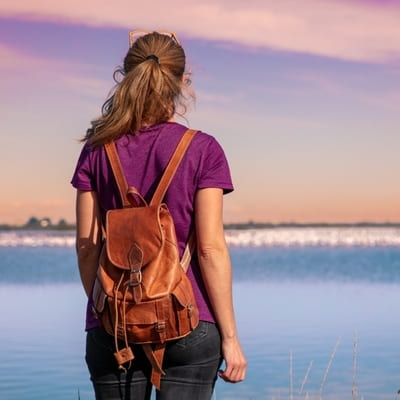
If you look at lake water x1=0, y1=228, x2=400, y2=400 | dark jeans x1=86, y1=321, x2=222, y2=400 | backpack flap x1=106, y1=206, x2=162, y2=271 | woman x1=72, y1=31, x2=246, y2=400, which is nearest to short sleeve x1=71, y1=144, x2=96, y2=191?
woman x1=72, y1=31, x2=246, y2=400

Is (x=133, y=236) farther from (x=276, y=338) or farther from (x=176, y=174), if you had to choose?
(x=276, y=338)

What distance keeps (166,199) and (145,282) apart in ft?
0.96

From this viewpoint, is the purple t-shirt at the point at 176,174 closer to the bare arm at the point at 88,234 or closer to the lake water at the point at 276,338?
the bare arm at the point at 88,234

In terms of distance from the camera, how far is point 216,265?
3385 millimetres

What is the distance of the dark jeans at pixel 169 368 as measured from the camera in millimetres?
3336

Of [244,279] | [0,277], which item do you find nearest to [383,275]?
[244,279]

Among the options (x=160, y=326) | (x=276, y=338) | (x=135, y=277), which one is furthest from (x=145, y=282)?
(x=276, y=338)

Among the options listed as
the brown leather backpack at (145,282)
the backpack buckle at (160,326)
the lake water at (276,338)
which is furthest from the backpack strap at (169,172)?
the lake water at (276,338)

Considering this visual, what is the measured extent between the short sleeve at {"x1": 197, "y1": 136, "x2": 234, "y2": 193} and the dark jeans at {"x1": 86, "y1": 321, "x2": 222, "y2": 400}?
45 centimetres

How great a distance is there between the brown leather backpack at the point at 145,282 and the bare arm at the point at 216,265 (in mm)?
86

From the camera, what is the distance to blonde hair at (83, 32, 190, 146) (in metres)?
3.46

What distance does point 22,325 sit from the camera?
52.6ft

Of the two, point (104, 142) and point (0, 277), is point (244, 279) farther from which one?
point (104, 142)

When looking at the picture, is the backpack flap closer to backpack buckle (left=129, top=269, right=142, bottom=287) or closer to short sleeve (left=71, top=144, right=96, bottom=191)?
backpack buckle (left=129, top=269, right=142, bottom=287)
